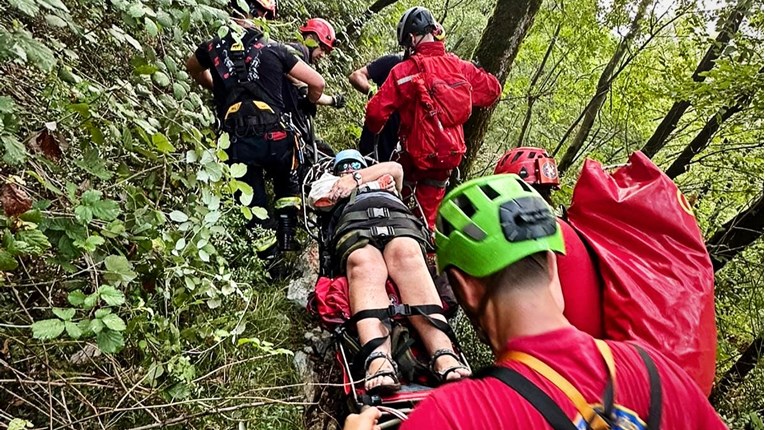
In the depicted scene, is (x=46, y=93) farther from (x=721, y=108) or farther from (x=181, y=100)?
(x=721, y=108)

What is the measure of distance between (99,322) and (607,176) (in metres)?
2.14

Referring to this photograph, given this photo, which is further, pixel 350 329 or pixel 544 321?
pixel 350 329

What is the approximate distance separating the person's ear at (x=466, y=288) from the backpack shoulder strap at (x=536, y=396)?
267 millimetres

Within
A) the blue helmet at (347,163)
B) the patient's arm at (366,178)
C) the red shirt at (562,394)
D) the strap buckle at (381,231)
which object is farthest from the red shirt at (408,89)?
the red shirt at (562,394)

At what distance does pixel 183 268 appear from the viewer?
2.71 meters

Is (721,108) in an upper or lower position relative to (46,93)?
upper

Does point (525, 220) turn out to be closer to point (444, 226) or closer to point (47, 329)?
point (444, 226)

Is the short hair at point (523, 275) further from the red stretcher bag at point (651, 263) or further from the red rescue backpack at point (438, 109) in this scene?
the red rescue backpack at point (438, 109)

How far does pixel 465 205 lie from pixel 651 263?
860mm

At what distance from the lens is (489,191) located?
173cm

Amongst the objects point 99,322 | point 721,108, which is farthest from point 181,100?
point 721,108

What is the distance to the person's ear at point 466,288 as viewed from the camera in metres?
1.64

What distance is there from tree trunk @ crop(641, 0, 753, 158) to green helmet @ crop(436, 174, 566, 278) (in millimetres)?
3786

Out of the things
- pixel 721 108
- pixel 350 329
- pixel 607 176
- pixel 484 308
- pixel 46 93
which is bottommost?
pixel 350 329
